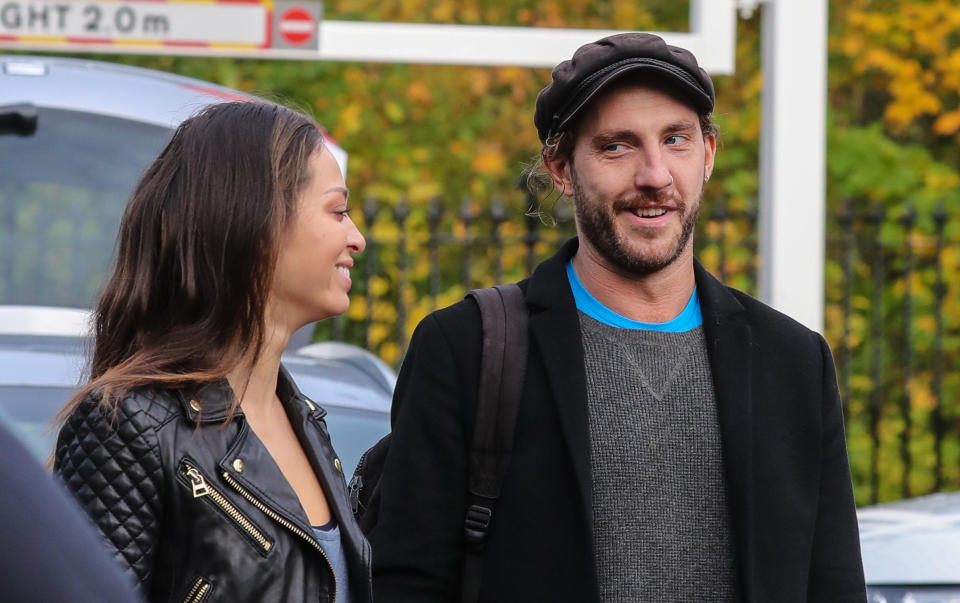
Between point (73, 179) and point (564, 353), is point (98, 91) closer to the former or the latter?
point (73, 179)

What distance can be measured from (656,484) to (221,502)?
2.42 ft

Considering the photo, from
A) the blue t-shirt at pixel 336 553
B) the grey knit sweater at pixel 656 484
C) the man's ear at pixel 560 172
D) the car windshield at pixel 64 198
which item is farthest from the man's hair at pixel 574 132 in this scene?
the car windshield at pixel 64 198

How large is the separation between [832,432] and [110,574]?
1.64 metres

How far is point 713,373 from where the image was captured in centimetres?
224

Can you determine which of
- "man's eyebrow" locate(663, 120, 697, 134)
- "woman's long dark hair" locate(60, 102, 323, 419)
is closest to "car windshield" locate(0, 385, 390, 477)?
"woman's long dark hair" locate(60, 102, 323, 419)

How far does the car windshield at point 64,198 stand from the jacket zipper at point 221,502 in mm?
2136

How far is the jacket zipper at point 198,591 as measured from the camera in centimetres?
171

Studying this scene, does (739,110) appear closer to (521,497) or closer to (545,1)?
(545,1)

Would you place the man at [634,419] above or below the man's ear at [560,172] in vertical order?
below

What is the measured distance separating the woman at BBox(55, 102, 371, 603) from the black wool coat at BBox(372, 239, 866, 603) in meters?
0.17

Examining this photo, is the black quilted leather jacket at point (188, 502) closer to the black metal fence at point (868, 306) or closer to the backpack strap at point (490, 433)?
the backpack strap at point (490, 433)

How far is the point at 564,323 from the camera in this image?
224cm

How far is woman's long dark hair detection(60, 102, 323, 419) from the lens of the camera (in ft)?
6.34

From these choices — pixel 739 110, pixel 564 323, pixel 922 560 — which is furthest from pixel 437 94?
pixel 564 323
